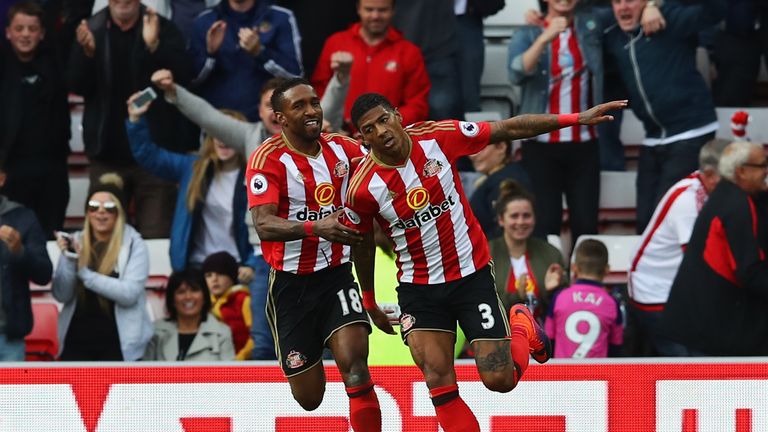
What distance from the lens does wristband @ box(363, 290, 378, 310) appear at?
7.79 meters

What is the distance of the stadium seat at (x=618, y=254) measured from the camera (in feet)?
35.7

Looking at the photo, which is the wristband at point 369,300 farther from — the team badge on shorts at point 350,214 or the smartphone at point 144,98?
the smartphone at point 144,98

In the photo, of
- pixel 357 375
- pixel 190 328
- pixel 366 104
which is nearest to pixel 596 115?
pixel 366 104

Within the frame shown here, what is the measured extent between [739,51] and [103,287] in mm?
5073

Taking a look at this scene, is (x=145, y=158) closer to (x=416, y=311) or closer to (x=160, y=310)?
(x=160, y=310)

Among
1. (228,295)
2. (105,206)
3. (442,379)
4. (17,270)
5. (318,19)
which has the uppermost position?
(318,19)

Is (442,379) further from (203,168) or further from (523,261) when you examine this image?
(203,168)

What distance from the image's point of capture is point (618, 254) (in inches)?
430

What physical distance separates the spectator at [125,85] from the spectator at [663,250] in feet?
10.9

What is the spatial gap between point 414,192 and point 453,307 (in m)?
0.63

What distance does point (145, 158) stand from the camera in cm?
1066

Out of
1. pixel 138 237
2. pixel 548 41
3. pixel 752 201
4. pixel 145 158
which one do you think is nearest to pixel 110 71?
pixel 145 158

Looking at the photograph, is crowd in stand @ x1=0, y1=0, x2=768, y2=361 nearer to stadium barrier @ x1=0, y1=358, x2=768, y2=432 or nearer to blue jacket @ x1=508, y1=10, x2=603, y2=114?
blue jacket @ x1=508, y1=10, x2=603, y2=114

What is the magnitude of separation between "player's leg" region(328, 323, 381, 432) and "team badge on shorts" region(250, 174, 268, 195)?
0.81 metres
